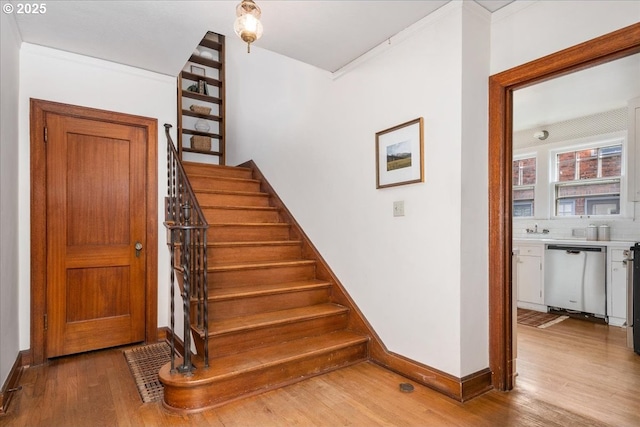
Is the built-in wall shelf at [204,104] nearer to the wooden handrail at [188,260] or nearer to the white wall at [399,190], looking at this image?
the white wall at [399,190]

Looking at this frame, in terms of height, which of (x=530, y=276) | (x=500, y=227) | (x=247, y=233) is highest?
(x=500, y=227)

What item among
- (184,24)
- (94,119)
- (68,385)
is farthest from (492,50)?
(68,385)

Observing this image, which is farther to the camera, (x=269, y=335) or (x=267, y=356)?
(x=269, y=335)

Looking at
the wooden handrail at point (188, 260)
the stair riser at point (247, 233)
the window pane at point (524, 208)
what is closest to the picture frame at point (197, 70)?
the wooden handrail at point (188, 260)

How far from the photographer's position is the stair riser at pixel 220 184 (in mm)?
4082

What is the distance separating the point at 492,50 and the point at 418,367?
222 centimetres

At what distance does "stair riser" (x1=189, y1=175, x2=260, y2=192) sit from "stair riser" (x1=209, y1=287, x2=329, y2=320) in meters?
1.67

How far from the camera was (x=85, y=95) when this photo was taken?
3055 mm

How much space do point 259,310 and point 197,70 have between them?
13.6ft

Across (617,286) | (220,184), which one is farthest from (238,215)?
(617,286)

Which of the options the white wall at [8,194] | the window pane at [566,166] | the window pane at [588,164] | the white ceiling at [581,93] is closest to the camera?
the white wall at [8,194]

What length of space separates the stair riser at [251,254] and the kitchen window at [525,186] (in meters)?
3.93

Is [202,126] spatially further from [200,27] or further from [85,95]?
[200,27]

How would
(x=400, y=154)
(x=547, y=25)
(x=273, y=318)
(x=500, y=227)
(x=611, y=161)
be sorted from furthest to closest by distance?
(x=611, y=161)
(x=273, y=318)
(x=400, y=154)
(x=500, y=227)
(x=547, y=25)
